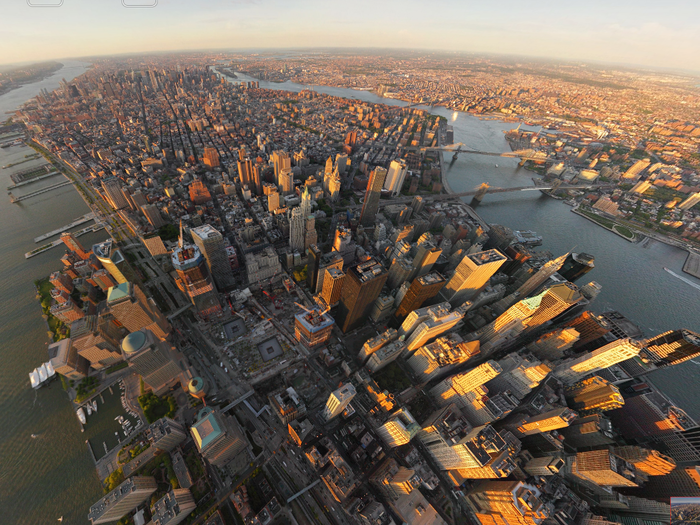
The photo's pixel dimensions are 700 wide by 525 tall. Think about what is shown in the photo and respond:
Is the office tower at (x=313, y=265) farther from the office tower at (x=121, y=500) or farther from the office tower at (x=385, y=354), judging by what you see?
the office tower at (x=121, y=500)

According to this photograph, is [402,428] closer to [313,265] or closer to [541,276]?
[313,265]

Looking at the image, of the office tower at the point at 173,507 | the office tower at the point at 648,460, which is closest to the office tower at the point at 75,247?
the office tower at the point at 173,507

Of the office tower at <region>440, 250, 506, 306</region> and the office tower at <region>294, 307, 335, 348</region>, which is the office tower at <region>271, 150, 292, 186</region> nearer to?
the office tower at <region>294, 307, 335, 348</region>

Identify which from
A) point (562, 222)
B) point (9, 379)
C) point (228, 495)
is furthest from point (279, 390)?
point (562, 222)

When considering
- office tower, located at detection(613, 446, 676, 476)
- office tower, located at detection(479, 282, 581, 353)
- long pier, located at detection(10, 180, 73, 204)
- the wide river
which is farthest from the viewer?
long pier, located at detection(10, 180, 73, 204)

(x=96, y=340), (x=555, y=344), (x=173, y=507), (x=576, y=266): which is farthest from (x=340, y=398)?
(x=576, y=266)

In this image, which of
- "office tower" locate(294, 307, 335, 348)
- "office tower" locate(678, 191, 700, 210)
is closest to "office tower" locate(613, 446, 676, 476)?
"office tower" locate(294, 307, 335, 348)

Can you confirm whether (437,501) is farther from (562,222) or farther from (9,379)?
(562,222)
